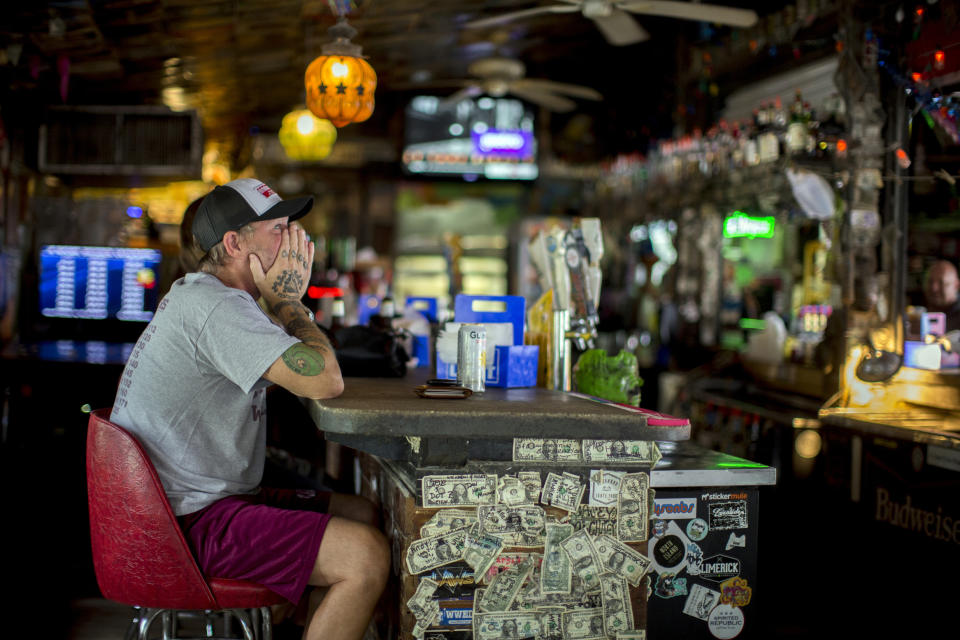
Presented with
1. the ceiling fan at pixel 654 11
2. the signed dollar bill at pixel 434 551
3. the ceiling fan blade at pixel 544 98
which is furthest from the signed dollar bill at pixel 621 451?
the ceiling fan blade at pixel 544 98

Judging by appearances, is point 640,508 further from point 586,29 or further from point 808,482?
point 586,29

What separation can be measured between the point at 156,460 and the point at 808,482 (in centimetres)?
393

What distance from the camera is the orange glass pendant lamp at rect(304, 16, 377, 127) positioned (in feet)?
14.5

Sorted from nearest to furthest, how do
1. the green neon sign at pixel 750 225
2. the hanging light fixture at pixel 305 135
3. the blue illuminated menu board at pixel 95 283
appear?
the blue illuminated menu board at pixel 95 283 → the green neon sign at pixel 750 225 → the hanging light fixture at pixel 305 135

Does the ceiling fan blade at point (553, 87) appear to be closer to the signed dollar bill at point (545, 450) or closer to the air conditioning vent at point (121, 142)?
the air conditioning vent at point (121, 142)

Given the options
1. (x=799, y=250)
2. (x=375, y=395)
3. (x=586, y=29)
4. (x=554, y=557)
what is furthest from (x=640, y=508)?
(x=586, y=29)

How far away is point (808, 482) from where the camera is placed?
4965mm

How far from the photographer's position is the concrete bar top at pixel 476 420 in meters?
2.04

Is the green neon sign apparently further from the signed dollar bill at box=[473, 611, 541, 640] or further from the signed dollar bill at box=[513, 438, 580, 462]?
the signed dollar bill at box=[473, 611, 541, 640]

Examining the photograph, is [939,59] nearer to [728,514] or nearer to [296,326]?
[728,514]

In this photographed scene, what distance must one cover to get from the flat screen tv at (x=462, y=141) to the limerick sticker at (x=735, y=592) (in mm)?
7809

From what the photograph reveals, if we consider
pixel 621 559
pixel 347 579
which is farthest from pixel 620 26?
pixel 347 579

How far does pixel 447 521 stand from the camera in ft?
7.11

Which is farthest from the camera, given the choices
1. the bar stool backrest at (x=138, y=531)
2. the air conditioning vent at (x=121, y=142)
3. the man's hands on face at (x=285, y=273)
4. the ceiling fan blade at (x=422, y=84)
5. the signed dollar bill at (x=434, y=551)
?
the ceiling fan blade at (x=422, y=84)
